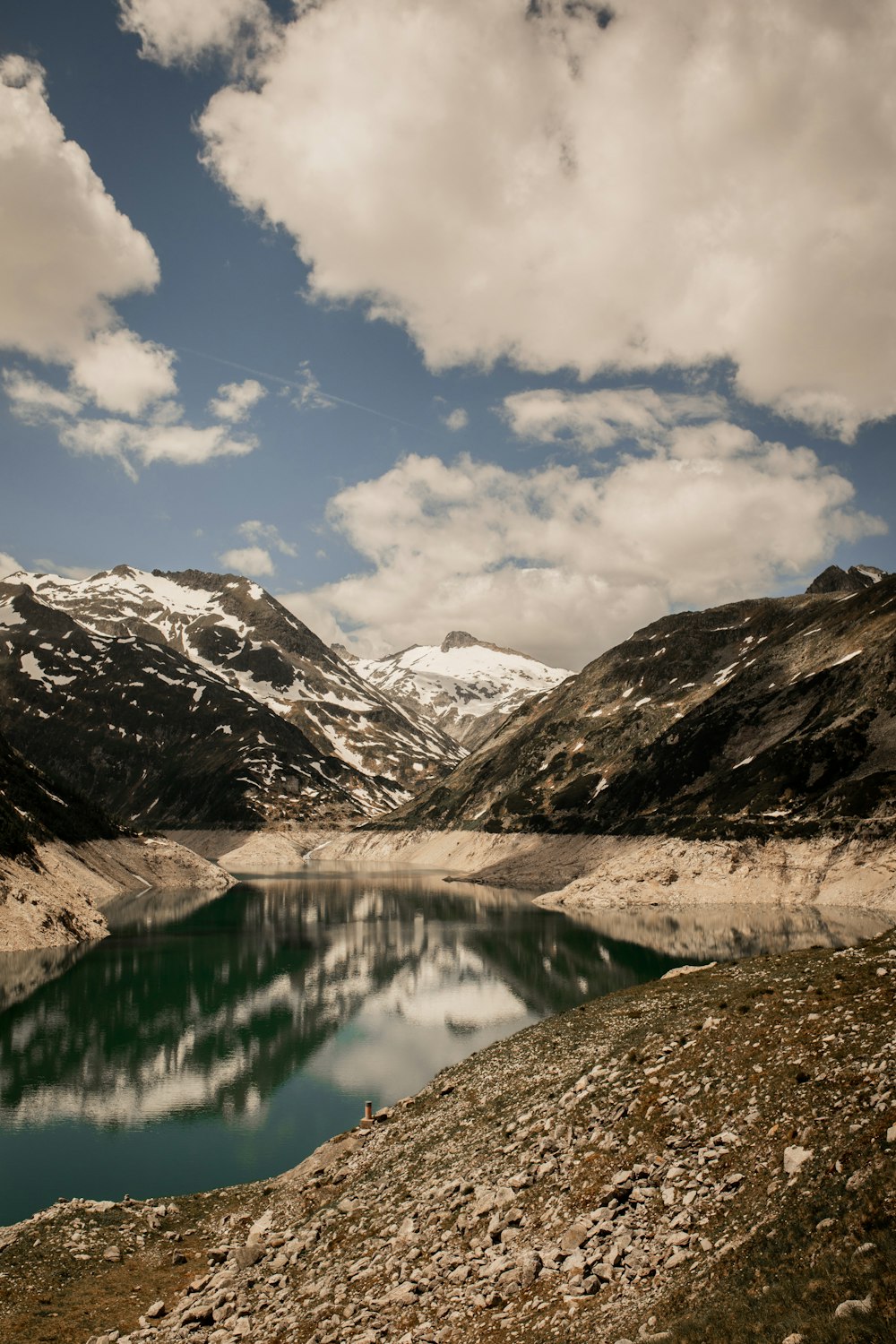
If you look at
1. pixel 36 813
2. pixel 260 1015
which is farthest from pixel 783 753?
pixel 36 813

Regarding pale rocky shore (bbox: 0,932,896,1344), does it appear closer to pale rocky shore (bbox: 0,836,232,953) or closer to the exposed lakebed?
the exposed lakebed

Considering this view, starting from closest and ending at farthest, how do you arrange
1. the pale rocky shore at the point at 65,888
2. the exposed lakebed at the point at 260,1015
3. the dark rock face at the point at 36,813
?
the exposed lakebed at the point at 260,1015
the pale rocky shore at the point at 65,888
the dark rock face at the point at 36,813

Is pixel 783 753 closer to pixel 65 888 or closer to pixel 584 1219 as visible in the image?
pixel 65 888

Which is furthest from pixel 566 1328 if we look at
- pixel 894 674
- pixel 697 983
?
pixel 894 674

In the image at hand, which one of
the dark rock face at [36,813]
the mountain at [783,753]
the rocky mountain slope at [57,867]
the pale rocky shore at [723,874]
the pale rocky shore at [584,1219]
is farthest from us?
the mountain at [783,753]

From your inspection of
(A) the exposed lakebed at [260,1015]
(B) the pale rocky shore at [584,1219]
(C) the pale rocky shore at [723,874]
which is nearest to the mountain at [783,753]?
(C) the pale rocky shore at [723,874]

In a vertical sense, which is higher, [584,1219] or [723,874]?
[584,1219]

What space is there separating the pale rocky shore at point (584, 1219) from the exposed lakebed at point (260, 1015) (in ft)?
30.5

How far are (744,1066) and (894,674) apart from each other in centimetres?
13051

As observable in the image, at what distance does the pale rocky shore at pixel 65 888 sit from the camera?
100000 mm

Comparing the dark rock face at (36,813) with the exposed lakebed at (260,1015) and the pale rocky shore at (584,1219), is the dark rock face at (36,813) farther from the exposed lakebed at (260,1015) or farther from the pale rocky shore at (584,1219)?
the pale rocky shore at (584,1219)

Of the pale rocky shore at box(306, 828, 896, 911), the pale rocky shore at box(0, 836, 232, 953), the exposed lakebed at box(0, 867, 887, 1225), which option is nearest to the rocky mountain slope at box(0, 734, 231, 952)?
the pale rocky shore at box(0, 836, 232, 953)

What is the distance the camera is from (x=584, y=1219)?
68.7 feet

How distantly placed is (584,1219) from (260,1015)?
5919 centimetres
